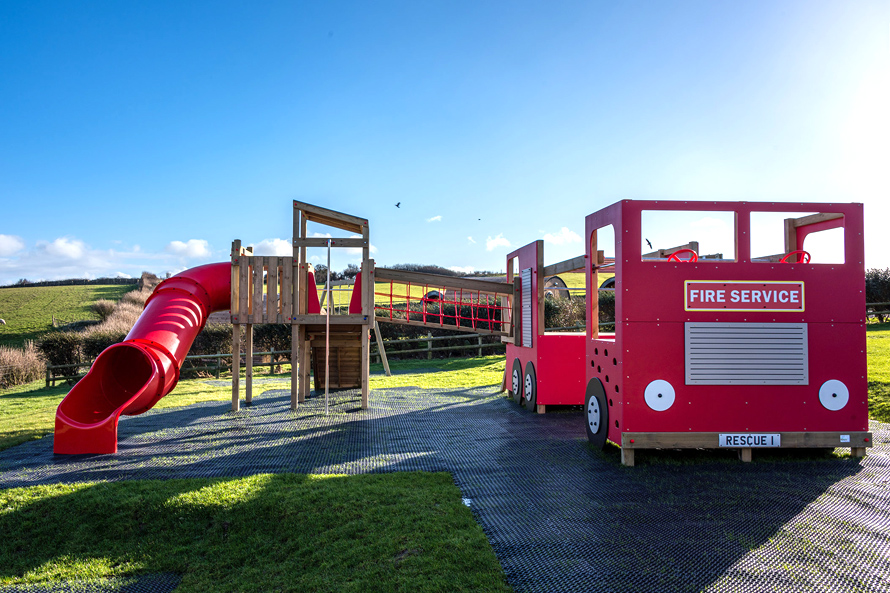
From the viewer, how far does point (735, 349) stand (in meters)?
5.79

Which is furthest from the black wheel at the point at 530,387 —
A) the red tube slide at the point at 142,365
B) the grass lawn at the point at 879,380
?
the red tube slide at the point at 142,365

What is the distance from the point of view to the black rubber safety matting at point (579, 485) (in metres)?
3.36

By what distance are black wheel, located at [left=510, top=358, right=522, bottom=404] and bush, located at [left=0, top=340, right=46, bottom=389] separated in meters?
15.2

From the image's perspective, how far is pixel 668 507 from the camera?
4.39 m

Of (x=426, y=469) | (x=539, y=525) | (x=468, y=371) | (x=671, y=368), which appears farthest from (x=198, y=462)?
(x=468, y=371)

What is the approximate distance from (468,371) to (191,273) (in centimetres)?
827

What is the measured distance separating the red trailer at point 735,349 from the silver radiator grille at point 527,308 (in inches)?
150

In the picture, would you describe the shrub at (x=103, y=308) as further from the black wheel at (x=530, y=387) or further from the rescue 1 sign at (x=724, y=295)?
the rescue 1 sign at (x=724, y=295)

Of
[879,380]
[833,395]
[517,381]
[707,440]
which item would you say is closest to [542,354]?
[517,381]

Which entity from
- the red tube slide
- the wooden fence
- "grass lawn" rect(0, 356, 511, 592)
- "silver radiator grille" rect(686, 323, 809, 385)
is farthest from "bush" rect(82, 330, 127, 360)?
"silver radiator grille" rect(686, 323, 809, 385)

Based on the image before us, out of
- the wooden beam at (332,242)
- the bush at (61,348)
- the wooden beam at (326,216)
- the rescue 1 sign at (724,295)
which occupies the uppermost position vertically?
the wooden beam at (326,216)

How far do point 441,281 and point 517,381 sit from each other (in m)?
2.45

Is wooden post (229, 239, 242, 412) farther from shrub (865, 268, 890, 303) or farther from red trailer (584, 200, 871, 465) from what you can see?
shrub (865, 268, 890, 303)

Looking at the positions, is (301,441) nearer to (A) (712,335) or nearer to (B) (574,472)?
(B) (574,472)
